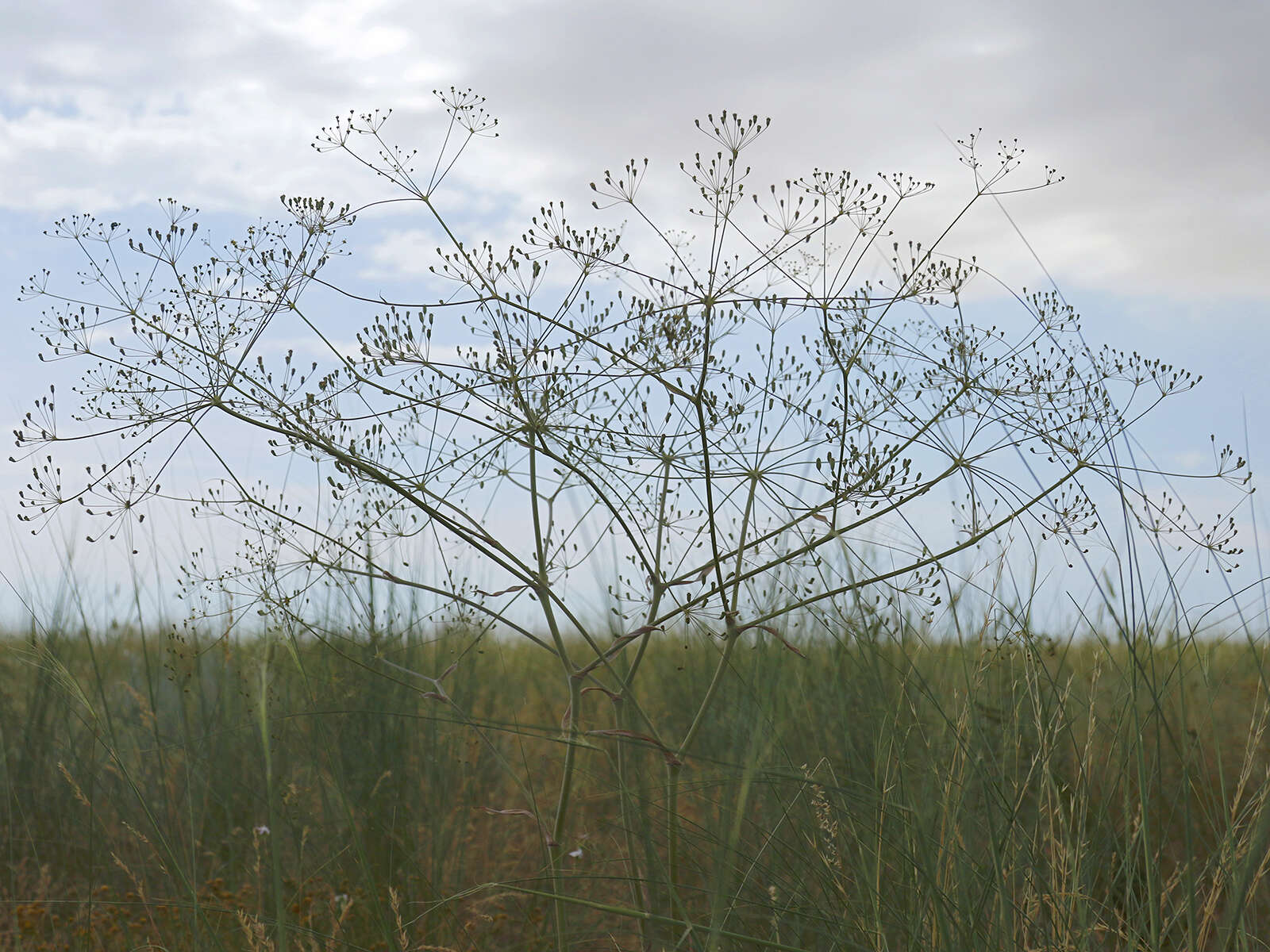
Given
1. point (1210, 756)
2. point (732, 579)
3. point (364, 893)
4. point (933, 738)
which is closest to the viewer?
point (732, 579)

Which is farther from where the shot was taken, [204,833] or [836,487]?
[204,833]

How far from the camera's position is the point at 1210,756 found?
5461mm

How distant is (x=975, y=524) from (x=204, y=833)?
3.97 m

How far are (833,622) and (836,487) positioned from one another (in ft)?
1.43

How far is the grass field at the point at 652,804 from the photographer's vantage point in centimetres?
244

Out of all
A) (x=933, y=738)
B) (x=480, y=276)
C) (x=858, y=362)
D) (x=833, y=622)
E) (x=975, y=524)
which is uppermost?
(x=480, y=276)

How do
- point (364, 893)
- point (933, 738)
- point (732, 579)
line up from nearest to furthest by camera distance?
point (732, 579) → point (933, 738) → point (364, 893)

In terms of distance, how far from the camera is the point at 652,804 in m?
2.47

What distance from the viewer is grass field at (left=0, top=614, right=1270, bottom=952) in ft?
8.00

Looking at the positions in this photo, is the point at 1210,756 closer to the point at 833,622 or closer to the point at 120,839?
the point at 833,622

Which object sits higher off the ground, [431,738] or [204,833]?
[431,738]

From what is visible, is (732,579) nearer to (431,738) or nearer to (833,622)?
(833,622)

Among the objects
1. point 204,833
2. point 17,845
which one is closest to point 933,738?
point 204,833

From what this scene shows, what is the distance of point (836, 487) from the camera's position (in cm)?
272
